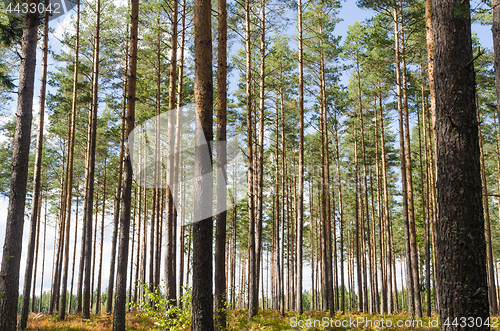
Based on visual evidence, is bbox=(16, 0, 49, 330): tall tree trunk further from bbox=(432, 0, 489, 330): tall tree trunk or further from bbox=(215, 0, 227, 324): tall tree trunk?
bbox=(432, 0, 489, 330): tall tree trunk

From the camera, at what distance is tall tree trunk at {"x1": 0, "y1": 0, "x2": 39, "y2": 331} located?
744 centimetres

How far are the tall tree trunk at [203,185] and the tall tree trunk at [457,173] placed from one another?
343 centimetres

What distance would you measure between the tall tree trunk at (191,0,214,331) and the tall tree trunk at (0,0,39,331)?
4487mm

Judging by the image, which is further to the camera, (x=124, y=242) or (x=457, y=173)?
(x=124, y=242)

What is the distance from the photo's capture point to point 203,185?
5.94 meters

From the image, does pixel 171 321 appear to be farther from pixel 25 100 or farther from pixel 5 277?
pixel 25 100

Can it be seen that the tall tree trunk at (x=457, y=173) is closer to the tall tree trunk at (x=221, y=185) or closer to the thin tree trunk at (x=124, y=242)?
the tall tree trunk at (x=221, y=185)

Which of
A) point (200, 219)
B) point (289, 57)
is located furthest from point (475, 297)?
point (289, 57)

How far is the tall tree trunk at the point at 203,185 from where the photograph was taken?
18.4 ft

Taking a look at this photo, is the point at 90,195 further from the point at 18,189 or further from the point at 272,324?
the point at 272,324

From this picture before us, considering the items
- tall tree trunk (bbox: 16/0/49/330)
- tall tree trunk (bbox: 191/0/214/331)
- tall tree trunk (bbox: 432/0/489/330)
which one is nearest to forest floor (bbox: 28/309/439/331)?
tall tree trunk (bbox: 16/0/49/330)

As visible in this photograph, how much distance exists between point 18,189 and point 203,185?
186 inches

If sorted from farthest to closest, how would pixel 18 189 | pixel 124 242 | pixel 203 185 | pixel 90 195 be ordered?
pixel 90 195 → pixel 124 242 → pixel 18 189 → pixel 203 185

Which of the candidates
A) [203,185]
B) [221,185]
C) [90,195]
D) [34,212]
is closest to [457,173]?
[203,185]
